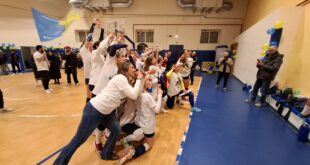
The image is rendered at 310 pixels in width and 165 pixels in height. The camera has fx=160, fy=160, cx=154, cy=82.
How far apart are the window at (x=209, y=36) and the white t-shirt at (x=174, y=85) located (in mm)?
9868

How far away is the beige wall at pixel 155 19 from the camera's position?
11367 mm

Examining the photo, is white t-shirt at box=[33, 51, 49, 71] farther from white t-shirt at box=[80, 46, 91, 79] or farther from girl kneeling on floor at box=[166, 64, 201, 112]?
girl kneeling on floor at box=[166, 64, 201, 112]

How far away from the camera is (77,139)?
188 centimetres

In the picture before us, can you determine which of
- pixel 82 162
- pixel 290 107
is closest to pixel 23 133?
pixel 82 162

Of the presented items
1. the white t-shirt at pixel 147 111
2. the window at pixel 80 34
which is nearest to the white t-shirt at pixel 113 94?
the white t-shirt at pixel 147 111

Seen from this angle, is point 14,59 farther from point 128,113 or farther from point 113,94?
point 113,94

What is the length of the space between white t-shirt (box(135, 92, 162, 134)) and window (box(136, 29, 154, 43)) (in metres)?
11.8

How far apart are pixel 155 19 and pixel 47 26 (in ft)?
32.3

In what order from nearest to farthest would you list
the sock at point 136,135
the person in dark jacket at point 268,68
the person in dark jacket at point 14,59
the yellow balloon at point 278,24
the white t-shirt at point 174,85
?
the sock at point 136,135
the white t-shirt at point 174,85
the person in dark jacket at point 268,68
the yellow balloon at point 278,24
the person in dark jacket at point 14,59

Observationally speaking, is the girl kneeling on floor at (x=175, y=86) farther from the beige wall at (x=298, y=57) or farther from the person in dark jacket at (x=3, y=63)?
the person in dark jacket at (x=3, y=63)

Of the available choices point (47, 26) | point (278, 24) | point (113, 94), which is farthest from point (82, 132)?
point (278, 24)

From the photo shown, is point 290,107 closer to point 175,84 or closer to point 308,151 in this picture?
point 308,151

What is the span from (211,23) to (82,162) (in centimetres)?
1272

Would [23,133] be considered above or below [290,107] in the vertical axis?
below
